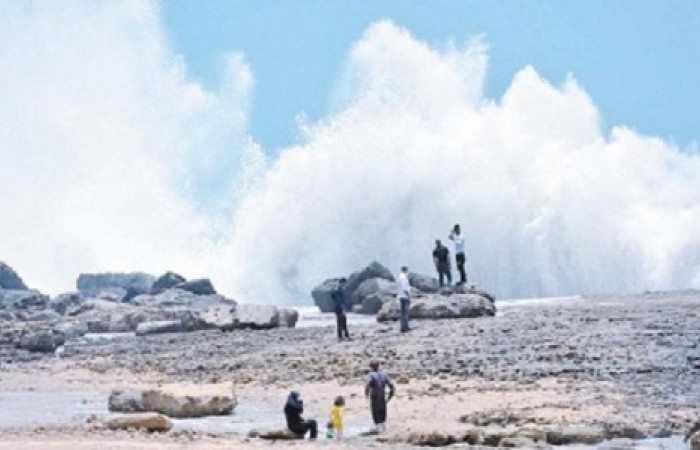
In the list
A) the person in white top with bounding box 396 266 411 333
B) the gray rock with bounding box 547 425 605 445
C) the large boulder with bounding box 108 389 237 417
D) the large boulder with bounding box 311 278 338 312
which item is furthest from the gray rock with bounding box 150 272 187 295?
the gray rock with bounding box 547 425 605 445

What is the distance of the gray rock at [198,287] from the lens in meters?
65.6

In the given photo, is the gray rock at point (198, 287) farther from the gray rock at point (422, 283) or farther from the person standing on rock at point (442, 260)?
the person standing on rock at point (442, 260)

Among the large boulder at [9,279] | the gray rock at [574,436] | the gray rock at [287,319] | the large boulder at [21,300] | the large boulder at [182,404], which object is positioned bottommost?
the gray rock at [574,436]

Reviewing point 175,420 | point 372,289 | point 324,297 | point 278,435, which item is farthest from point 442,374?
point 324,297

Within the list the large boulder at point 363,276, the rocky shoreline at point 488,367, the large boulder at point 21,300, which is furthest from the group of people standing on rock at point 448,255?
the large boulder at point 21,300

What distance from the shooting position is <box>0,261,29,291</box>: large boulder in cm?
7781

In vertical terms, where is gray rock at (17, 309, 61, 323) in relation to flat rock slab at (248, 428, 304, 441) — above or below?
above

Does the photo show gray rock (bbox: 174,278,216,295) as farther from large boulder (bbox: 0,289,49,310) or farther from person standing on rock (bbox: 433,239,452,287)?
person standing on rock (bbox: 433,239,452,287)

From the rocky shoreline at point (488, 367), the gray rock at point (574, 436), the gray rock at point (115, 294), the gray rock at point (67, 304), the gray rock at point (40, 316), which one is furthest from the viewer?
the gray rock at point (115, 294)

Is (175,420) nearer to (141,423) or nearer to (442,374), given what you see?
(141,423)

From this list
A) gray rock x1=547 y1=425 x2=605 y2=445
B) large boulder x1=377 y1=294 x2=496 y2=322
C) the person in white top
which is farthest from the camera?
large boulder x1=377 y1=294 x2=496 y2=322

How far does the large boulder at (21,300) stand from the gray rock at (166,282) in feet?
19.8

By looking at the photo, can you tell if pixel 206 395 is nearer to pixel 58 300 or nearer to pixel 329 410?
pixel 329 410

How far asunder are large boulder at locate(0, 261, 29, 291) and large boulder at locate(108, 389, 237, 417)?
59.2 metres
